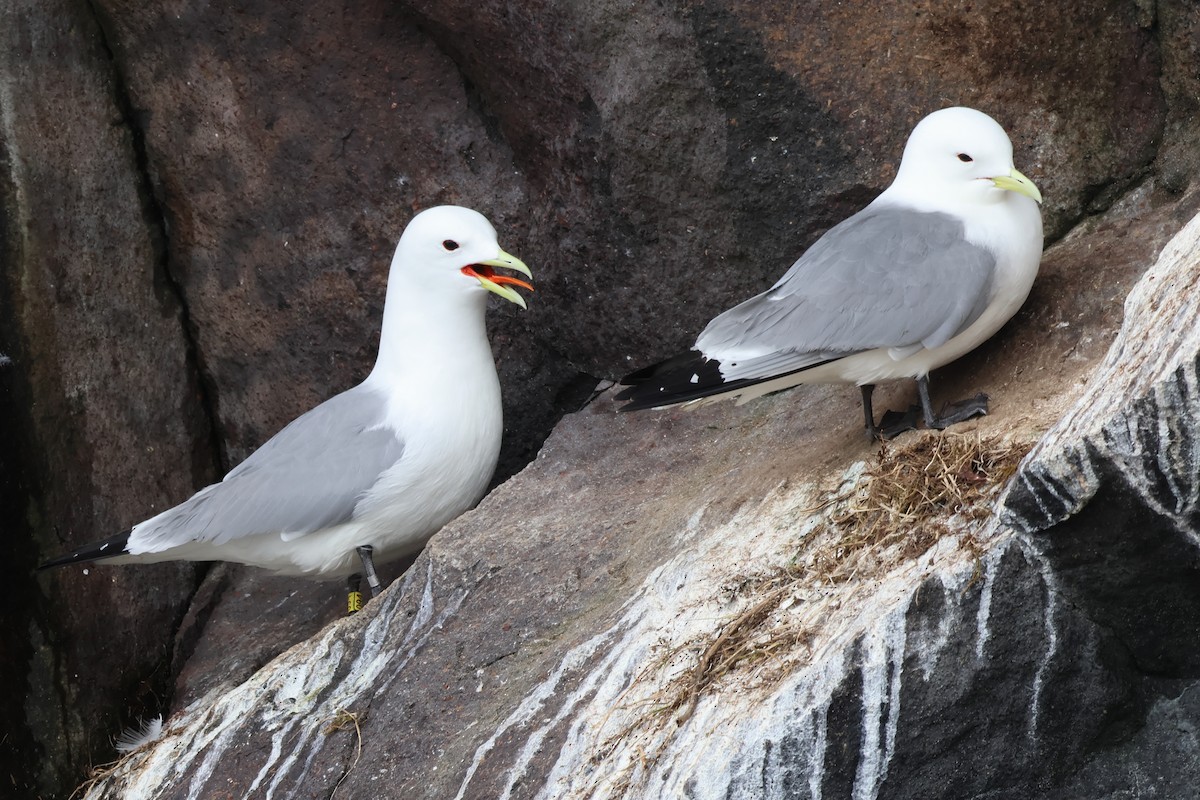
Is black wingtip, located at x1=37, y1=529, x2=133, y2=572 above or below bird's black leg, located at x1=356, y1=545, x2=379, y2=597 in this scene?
above

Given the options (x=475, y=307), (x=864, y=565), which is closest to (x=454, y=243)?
(x=475, y=307)

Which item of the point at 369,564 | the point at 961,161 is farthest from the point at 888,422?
the point at 369,564

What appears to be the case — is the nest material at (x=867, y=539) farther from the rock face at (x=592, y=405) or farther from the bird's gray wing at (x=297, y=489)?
the bird's gray wing at (x=297, y=489)

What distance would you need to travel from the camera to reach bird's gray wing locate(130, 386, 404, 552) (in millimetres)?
4242

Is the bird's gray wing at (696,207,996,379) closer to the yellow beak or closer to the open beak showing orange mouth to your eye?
the yellow beak

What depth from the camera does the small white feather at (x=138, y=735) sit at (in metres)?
4.43

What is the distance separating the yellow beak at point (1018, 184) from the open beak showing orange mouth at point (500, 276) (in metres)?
1.38

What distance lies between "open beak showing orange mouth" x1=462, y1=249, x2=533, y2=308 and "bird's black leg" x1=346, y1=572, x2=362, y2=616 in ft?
3.38

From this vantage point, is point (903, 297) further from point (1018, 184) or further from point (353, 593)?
point (353, 593)

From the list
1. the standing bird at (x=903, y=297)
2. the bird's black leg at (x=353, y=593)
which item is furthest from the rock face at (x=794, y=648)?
the bird's black leg at (x=353, y=593)

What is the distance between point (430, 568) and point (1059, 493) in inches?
→ 75.2

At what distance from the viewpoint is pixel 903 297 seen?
350cm

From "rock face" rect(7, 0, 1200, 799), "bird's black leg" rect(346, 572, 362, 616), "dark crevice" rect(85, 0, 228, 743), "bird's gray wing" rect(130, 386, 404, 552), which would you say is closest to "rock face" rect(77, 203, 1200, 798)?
"rock face" rect(7, 0, 1200, 799)

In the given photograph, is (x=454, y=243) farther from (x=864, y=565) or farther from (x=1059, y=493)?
(x=1059, y=493)
